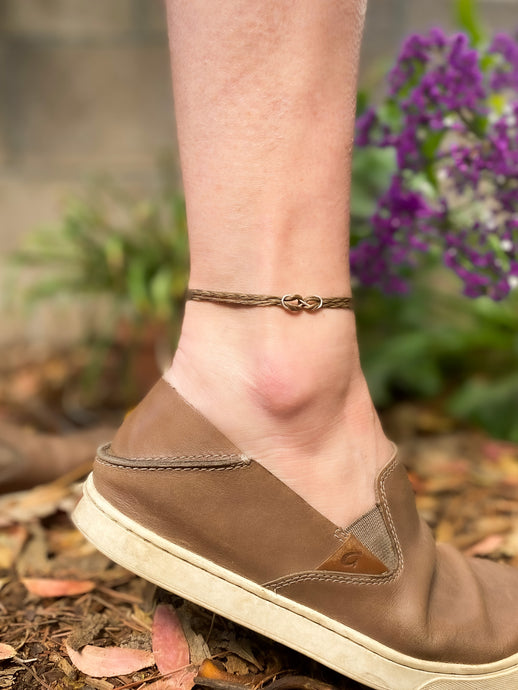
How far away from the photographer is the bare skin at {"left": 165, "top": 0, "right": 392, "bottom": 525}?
2.62ft

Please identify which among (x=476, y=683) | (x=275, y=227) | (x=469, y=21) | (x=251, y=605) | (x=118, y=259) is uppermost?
(x=469, y=21)

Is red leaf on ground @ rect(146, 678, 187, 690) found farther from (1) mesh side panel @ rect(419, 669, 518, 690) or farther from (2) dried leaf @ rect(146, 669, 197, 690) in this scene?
(1) mesh side panel @ rect(419, 669, 518, 690)

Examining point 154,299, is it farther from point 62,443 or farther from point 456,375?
point 456,375

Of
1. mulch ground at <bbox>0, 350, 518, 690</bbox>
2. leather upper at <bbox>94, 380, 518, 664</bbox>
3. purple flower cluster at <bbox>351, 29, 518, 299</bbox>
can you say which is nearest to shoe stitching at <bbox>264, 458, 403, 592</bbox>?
leather upper at <bbox>94, 380, 518, 664</bbox>

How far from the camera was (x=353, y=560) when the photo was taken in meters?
0.87

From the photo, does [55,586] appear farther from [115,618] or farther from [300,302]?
[300,302]

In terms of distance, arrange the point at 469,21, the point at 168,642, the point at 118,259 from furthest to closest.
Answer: the point at 118,259 < the point at 469,21 < the point at 168,642

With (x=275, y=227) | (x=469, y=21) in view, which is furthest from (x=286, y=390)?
(x=469, y=21)

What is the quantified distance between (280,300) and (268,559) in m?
0.32

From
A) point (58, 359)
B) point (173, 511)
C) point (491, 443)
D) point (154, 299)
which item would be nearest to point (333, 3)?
point (173, 511)

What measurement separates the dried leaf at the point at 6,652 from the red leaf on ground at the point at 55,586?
149mm

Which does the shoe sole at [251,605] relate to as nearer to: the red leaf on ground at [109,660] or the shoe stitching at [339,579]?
the shoe stitching at [339,579]

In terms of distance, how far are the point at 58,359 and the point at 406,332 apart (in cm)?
130

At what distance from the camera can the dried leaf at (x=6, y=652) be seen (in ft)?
2.89
